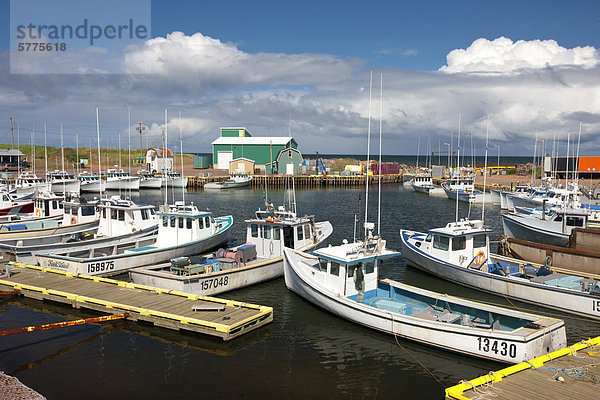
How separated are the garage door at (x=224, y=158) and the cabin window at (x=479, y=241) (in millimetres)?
71268

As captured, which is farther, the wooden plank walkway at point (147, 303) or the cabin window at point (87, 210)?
the cabin window at point (87, 210)

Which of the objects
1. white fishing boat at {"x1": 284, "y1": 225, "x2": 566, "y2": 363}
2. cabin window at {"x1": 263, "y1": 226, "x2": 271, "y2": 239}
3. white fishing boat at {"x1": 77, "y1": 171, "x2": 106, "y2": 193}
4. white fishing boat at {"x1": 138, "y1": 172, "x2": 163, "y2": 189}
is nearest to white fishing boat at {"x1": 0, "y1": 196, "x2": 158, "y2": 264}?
cabin window at {"x1": 263, "y1": 226, "x2": 271, "y2": 239}

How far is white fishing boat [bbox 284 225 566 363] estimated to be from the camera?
37.9ft

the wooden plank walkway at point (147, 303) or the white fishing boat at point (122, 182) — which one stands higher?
the white fishing boat at point (122, 182)

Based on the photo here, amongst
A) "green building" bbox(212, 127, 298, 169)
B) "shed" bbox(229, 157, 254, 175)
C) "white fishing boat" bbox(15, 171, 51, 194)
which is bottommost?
"white fishing boat" bbox(15, 171, 51, 194)

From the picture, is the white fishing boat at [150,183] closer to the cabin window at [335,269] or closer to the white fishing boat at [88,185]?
the white fishing boat at [88,185]

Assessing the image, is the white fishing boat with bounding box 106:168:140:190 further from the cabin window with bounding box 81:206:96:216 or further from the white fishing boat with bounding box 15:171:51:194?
the cabin window with bounding box 81:206:96:216

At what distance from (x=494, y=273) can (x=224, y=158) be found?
7469 centimetres

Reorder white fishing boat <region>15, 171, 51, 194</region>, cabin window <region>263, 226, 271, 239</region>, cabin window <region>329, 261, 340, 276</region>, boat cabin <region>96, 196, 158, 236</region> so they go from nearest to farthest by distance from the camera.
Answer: cabin window <region>329, 261, 340, 276</region>, cabin window <region>263, 226, 271, 239</region>, boat cabin <region>96, 196, 158, 236</region>, white fishing boat <region>15, 171, 51, 194</region>

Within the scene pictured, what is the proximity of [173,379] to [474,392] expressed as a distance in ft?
23.3

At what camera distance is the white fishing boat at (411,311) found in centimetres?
1156

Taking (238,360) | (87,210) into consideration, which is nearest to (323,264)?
(238,360)

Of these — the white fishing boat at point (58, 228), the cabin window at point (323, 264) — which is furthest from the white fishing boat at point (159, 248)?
the cabin window at point (323, 264)

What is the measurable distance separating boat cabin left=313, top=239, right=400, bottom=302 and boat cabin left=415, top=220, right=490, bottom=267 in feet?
16.8
